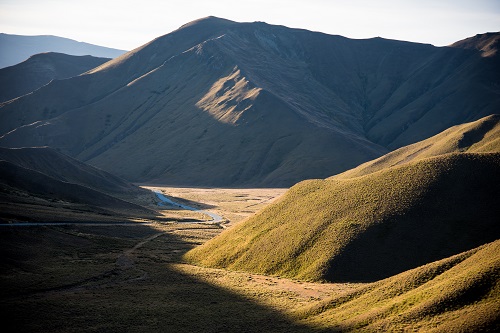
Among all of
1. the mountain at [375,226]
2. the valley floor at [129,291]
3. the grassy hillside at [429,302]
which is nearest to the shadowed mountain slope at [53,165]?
the valley floor at [129,291]

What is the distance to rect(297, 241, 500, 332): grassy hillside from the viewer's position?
139 feet

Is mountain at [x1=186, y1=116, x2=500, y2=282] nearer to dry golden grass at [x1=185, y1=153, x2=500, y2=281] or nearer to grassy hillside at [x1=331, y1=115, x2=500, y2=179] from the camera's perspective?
dry golden grass at [x1=185, y1=153, x2=500, y2=281]

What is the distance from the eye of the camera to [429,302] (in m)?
46.5

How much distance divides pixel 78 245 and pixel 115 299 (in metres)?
33.1

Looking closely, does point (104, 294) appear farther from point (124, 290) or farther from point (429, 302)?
point (429, 302)

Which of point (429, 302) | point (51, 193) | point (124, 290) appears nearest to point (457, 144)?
point (429, 302)

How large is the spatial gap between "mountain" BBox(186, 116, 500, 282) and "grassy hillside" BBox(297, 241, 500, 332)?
644 inches

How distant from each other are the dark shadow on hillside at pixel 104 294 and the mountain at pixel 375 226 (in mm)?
13945

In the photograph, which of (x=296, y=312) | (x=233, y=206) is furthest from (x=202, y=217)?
(x=296, y=312)

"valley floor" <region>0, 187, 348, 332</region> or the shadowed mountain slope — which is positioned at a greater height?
the shadowed mountain slope

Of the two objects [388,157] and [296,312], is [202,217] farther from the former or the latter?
[296,312]

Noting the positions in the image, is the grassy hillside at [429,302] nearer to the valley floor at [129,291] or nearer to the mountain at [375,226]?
the valley floor at [129,291]

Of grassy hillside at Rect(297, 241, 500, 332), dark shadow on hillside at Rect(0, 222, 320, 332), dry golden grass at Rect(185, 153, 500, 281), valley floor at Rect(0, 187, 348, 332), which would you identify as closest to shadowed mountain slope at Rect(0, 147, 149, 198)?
valley floor at Rect(0, 187, 348, 332)

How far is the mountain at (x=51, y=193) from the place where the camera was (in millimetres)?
106562
